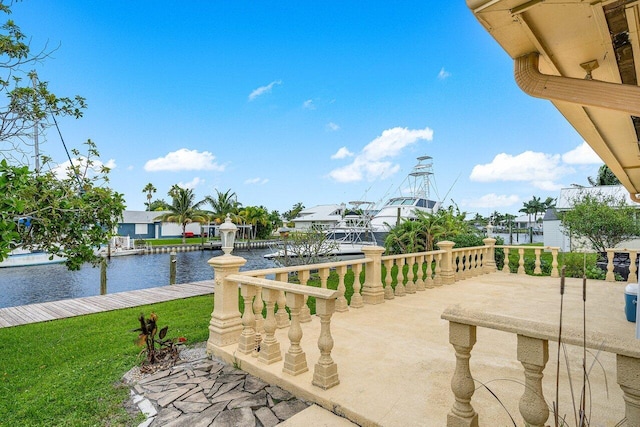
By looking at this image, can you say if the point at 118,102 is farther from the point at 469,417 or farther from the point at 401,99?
the point at 469,417

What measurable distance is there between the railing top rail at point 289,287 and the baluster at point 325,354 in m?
0.07

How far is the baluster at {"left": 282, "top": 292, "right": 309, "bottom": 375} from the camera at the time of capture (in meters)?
2.96

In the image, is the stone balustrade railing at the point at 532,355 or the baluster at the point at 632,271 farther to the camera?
the baluster at the point at 632,271

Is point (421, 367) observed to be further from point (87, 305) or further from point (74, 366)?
point (87, 305)

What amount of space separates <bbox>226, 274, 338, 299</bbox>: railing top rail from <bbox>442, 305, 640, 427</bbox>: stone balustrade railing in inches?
40.4

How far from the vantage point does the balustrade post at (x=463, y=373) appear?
6.08ft

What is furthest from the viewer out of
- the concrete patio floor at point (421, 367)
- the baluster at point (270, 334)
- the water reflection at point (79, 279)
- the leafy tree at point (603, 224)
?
the water reflection at point (79, 279)

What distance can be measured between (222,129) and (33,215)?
712 inches

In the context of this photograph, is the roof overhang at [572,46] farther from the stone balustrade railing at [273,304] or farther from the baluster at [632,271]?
the baluster at [632,271]

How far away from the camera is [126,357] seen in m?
4.10

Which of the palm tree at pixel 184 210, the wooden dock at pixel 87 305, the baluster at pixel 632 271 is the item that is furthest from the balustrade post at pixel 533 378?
the palm tree at pixel 184 210

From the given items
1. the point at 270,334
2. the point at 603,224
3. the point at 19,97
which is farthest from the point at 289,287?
the point at 603,224

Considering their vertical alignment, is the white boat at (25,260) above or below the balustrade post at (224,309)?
below

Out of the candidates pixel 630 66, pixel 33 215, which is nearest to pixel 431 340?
pixel 630 66
